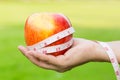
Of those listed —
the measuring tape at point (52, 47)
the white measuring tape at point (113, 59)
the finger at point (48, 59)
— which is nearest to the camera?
the finger at point (48, 59)

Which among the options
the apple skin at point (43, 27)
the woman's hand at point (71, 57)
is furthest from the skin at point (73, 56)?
the apple skin at point (43, 27)

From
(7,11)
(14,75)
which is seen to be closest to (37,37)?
(14,75)

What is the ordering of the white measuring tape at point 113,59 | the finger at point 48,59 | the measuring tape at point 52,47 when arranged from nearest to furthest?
the finger at point 48,59
the white measuring tape at point 113,59
the measuring tape at point 52,47

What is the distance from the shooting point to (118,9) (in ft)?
72.5

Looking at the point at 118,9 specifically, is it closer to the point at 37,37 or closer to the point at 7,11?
the point at 7,11

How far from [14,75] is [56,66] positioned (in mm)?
3429

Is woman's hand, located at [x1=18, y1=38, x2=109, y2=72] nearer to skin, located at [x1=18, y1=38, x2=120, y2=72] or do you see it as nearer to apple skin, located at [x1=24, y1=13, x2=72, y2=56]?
skin, located at [x1=18, y1=38, x2=120, y2=72]

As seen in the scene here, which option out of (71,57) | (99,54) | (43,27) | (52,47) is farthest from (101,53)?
(43,27)

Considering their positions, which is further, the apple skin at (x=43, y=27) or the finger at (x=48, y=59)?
the apple skin at (x=43, y=27)

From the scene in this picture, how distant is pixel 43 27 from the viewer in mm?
4117

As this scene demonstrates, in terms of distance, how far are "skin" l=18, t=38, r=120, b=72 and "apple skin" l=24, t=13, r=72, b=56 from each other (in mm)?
121

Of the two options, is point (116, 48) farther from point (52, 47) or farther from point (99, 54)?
point (52, 47)

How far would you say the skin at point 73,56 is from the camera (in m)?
3.84

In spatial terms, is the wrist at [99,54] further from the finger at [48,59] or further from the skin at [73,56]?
the finger at [48,59]
